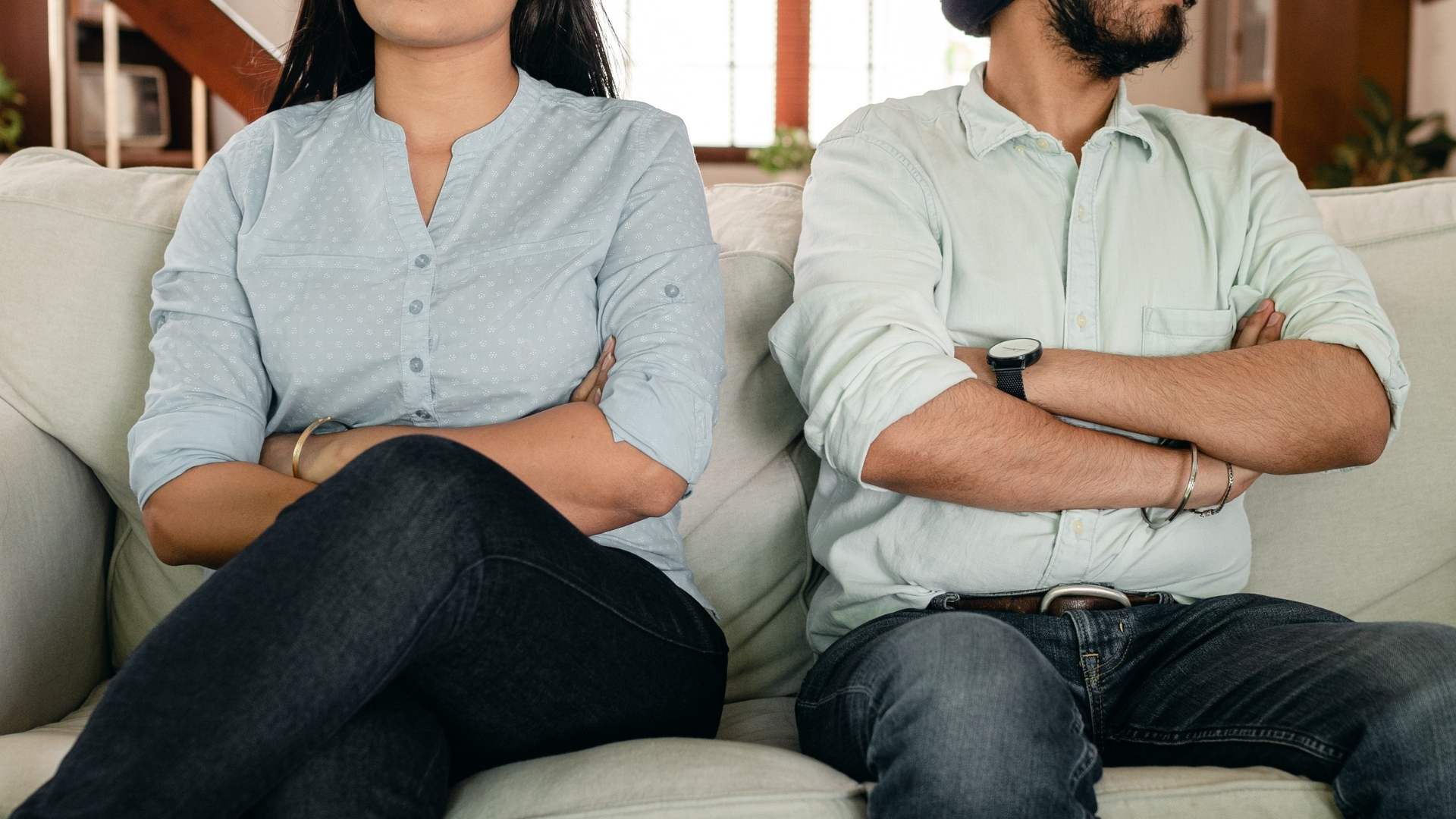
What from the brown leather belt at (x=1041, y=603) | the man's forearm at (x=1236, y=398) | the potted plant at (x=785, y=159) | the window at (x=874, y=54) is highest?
the window at (x=874, y=54)

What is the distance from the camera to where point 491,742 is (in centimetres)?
100

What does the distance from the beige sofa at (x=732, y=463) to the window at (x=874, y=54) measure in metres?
4.91

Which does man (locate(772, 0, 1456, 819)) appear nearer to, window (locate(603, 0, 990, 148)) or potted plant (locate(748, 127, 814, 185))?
potted plant (locate(748, 127, 814, 185))

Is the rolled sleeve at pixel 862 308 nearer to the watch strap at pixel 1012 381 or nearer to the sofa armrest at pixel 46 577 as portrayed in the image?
the watch strap at pixel 1012 381

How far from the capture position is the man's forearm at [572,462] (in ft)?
3.59

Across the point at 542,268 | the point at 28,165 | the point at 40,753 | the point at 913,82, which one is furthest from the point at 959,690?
the point at 913,82

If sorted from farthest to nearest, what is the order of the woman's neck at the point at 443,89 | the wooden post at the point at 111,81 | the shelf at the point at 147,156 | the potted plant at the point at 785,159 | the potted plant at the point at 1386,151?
the potted plant at the point at 785,159
the shelf at the point at 147,156
the potted plant at the point at 1386,151
the wooden post at the point at 111,81
the woman's neck at the point at 443,89

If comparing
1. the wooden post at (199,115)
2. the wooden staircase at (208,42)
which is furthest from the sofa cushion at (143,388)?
the wooden post at (199,115)

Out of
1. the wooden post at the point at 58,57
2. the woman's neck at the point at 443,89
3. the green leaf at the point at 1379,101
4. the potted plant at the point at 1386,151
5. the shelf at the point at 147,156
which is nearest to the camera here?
the woman's neck at the point at 443,89

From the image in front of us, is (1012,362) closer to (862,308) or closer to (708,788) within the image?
(862,308)

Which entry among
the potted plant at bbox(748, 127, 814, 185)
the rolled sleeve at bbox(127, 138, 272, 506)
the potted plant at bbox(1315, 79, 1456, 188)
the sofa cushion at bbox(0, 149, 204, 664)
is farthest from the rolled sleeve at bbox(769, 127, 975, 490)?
the potted plant at bbox(748, 127, 814, 185)

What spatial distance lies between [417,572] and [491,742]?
24cm

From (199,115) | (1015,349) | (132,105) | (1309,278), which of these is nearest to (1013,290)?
(1015,349)

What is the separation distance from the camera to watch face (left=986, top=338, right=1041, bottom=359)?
119cm
